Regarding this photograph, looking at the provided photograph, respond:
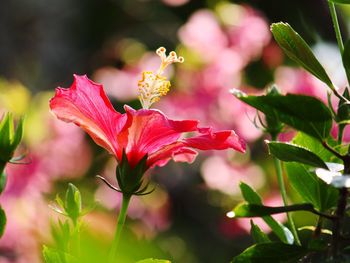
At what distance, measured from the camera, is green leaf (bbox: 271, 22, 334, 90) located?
2.21 ft

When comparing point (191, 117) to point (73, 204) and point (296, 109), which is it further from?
point (296, 109)

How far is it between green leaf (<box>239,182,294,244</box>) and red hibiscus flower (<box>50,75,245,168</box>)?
4 centimetres

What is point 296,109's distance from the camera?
0.65m

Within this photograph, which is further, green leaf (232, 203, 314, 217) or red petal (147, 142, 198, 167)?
red petal (147, 142, 198, 167)

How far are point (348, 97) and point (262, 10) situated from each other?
246 cm

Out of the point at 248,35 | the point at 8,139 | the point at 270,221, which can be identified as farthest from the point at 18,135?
the point at 248,35

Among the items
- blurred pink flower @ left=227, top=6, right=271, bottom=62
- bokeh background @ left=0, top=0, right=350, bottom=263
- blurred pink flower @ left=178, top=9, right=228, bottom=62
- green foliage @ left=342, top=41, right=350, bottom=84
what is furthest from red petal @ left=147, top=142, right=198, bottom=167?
blurred pink flower @ left=227, top=6, right=271, bottom=62

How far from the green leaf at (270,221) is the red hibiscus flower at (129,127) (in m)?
0.04

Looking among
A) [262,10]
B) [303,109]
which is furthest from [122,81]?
[303,109]

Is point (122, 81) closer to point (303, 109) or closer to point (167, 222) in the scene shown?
point (167, 222)

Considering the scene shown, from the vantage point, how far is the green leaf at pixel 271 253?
2.26ft

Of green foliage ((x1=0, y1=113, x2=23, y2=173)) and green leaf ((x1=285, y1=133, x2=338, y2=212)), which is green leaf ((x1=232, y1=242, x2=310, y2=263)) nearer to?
green leaf ((x1=285, y1=133, x2=338, y2=212))

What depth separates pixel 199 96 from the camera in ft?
8.63

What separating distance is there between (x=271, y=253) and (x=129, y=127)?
214mm
